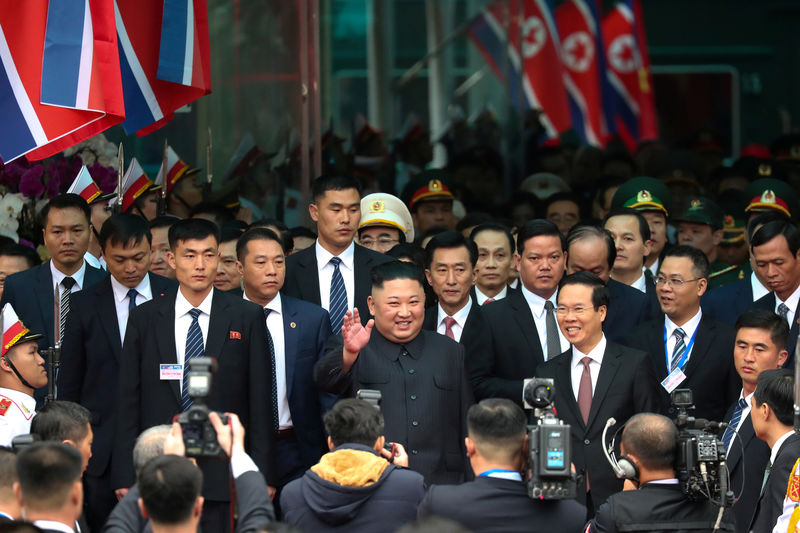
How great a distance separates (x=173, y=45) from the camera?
28.8ft

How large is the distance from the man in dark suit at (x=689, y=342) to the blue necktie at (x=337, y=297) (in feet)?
5.33

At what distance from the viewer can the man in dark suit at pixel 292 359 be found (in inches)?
289

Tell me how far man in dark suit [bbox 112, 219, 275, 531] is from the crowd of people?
0.04 ft

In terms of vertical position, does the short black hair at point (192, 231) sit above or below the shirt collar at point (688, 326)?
above

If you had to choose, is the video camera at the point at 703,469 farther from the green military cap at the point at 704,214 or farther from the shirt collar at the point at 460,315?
the green military cap at the point at 704,214

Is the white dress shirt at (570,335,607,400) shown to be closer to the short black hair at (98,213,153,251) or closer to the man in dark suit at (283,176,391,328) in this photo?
the man in dark suit at (283,176,391,328)

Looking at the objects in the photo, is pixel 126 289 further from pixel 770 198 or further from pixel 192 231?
pixel 770 198

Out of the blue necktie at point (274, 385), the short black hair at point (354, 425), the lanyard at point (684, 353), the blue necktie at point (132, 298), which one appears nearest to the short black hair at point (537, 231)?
the lanyard at point (684, 353)

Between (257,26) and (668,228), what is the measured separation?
3.61 metres

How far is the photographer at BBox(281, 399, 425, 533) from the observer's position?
17.7 ft

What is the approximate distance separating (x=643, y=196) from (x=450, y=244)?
8.09 ft

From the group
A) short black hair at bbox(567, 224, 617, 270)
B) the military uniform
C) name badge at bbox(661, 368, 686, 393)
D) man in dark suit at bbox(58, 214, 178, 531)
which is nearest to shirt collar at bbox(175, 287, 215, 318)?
man in dark suit at bbox(58, 214, 178, 531)

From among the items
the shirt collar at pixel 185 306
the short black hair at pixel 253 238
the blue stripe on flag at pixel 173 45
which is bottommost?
the shirt collar at pixel 185 306

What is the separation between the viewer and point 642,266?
8984 millimetres
